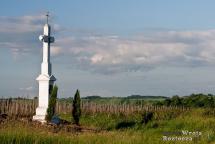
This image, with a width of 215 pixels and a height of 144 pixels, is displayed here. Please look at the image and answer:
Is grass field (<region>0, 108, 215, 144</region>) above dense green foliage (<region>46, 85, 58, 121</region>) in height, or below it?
below

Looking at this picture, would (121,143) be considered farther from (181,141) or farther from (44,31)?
(44,31)

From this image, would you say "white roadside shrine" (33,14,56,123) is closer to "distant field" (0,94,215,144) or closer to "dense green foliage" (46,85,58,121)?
"dense green foliage" (46,85,58,121)

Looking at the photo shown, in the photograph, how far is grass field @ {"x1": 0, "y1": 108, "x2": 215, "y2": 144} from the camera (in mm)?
12776

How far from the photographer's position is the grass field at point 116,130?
41.9 feet

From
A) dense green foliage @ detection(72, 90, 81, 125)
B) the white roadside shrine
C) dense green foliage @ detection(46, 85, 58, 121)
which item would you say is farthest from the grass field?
the white roadside shrine

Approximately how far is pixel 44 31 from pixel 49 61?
1.53 meters

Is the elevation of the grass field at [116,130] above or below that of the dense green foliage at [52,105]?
below

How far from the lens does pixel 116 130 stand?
2412cm

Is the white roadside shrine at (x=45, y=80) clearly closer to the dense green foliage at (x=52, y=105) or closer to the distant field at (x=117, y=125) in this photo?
the dense green foliage at (x=52, y=105)

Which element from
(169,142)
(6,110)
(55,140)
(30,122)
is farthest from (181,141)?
(6,110)

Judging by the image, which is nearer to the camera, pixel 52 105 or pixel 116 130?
pixel 116 130

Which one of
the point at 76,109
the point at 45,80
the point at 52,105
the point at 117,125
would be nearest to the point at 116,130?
the point at 52,105

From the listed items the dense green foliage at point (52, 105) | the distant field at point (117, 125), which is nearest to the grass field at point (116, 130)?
the distant field at point (117, 125)

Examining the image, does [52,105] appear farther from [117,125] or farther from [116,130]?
[117,125]
